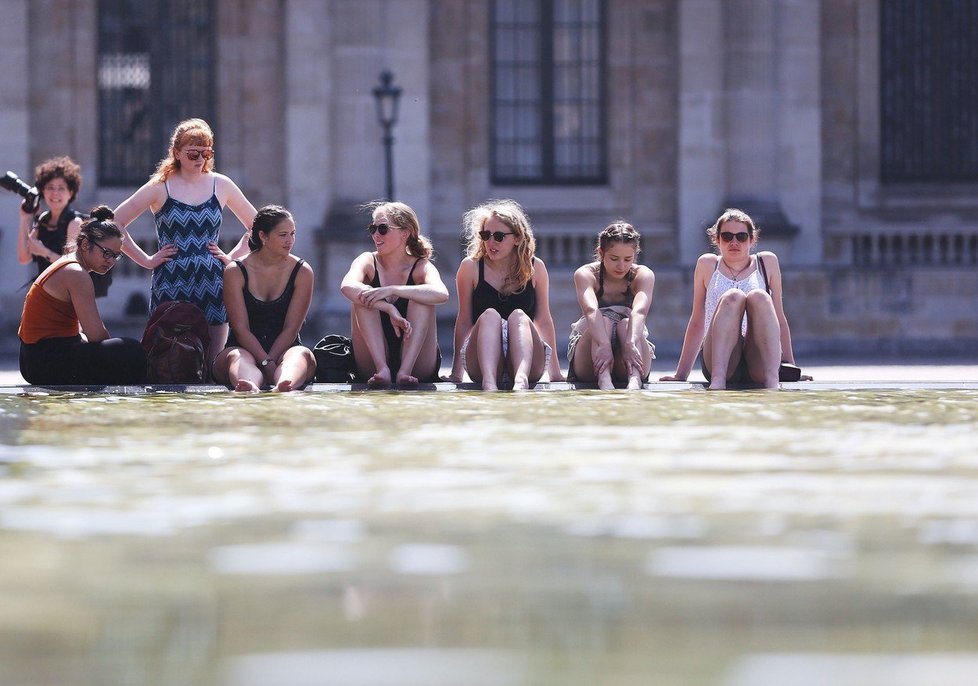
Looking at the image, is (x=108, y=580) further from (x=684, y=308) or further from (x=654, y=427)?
(x=684, y=308)

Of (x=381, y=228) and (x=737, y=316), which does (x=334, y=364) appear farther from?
(x=737, y=316)

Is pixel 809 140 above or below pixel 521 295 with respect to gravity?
above

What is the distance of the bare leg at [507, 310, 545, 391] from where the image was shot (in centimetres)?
932

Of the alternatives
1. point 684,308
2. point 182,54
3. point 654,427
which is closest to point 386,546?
point 654,427

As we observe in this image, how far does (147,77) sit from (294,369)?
17.7 meters

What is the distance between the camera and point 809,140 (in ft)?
81.3

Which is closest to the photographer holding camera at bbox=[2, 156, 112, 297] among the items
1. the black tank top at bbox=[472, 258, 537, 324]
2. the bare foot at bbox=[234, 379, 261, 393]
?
the bare foot at bbox=[234, 379, 261, 393]

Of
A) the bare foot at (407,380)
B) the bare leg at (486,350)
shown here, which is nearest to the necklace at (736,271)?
the bare leg at (486,350)

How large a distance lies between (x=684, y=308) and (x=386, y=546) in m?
19.2

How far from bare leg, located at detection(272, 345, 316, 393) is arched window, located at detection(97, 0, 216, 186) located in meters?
17.0

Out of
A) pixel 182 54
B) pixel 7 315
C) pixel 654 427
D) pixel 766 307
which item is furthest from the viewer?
pixel 182 54

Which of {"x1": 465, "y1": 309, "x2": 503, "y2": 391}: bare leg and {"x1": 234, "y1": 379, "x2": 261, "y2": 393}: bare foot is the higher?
{"x1": 465, "y1": 309, "x2": 503, "y2": 391}: bare leg

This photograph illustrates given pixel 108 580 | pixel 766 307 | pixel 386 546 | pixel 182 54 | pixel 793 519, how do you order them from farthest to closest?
1. pixel 182 54
2. pixel 766 307
3. pixel 793 519
4. pixel 386 546
5. pixel 108 580

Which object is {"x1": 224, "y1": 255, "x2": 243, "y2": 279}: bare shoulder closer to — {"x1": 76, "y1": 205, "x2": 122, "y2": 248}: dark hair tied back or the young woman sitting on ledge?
{"x1": 76, "y1": 205, "x2": 122, "y2": 248}: dark hair tied back
